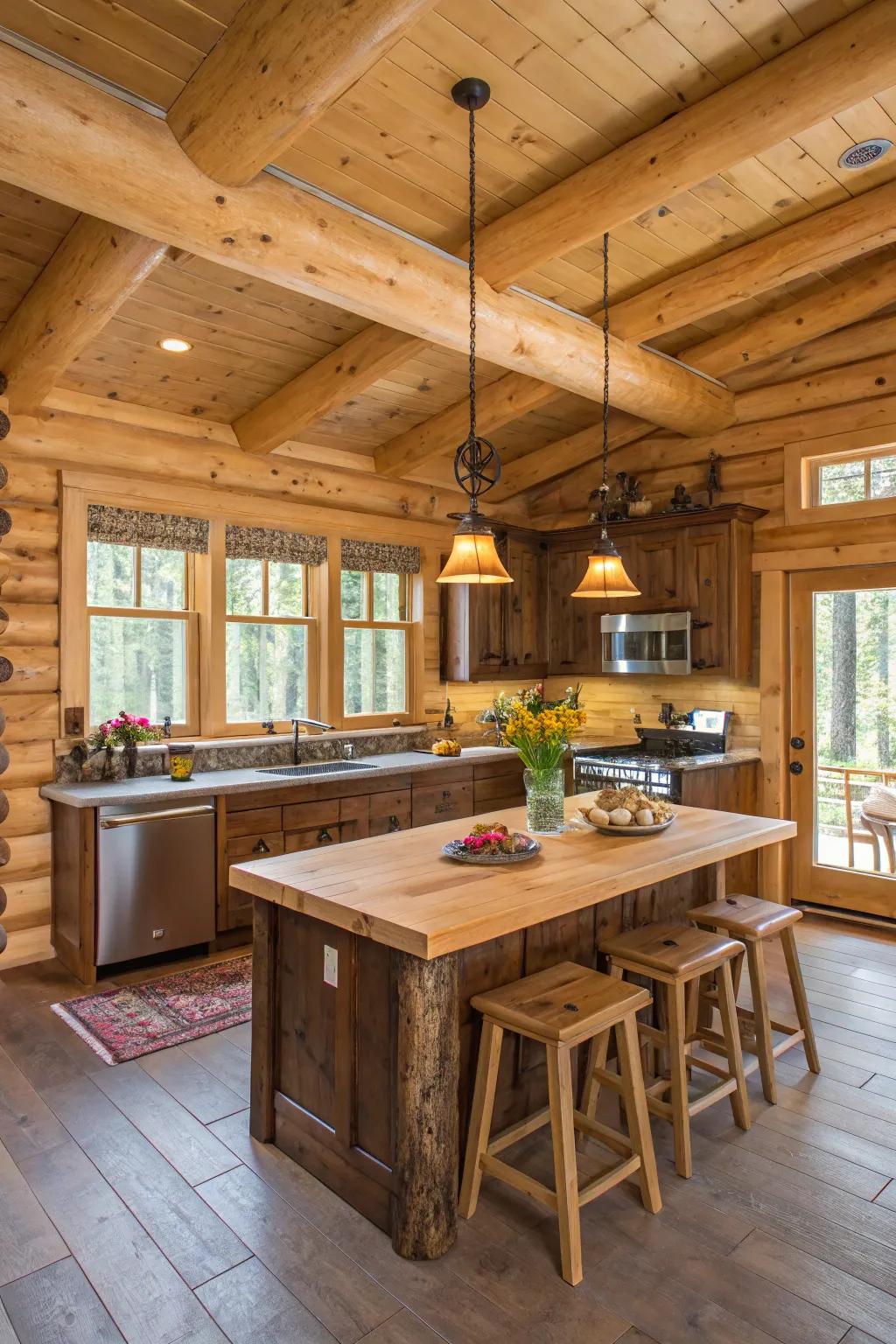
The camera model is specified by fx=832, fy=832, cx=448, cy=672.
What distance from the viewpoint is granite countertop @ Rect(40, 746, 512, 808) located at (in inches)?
154

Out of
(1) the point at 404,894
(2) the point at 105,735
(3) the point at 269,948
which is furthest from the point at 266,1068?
(2) the point at 105,735

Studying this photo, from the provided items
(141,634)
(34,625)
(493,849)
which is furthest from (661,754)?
(34,625)

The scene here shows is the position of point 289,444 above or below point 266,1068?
above

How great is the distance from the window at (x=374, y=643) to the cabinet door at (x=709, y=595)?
2.02m

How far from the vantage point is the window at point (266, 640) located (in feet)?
16.7

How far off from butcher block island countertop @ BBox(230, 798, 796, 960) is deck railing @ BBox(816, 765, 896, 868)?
2.20 m

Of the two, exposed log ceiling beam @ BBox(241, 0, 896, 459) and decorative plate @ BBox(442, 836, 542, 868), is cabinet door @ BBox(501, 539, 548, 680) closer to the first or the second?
exposed log ceiling beam @ BBox(241, 0, 896, 459)

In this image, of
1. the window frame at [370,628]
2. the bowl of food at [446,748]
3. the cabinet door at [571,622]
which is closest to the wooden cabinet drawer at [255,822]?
the window frame at [370,628]

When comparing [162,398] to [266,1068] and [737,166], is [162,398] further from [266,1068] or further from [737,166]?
[266,1068]

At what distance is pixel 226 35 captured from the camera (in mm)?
2484

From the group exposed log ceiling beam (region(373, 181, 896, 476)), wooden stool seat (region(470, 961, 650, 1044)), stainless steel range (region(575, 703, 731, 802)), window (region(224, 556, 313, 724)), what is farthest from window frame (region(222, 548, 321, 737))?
wooden stool seat (region(470, 961, 650, 1044))

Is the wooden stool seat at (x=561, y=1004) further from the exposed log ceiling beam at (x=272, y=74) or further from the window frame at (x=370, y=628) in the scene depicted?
the window frame at (x=370, y=628)

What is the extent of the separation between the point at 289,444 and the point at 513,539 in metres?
1.86

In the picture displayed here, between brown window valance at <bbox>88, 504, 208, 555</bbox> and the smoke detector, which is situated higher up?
the smoke detector
